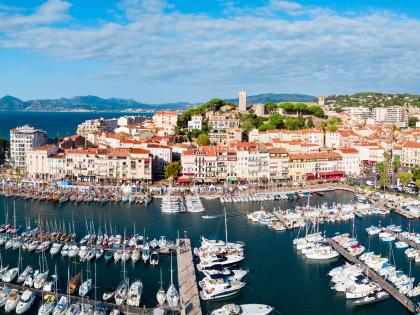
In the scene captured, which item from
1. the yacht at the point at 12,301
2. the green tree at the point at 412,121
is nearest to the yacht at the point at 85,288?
the yacht at the point at 12,301

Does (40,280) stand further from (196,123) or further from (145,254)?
(196,123)

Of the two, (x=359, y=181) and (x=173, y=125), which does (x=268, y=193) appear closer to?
(x=359, y=181)

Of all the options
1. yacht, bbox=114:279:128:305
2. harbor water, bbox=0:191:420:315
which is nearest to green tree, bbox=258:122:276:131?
harbor water, bbox=0:191:420:315

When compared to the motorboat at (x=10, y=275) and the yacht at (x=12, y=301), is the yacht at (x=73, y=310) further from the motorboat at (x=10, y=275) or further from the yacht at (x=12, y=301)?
the motorboat at (x=10, y=275)

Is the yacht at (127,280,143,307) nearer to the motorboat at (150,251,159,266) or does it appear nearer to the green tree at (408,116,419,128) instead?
the motorboat at (150,251,159,266)

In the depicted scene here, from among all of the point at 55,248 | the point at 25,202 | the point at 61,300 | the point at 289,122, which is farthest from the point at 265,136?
the point at 61,300

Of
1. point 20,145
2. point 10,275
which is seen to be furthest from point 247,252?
point 20,145
